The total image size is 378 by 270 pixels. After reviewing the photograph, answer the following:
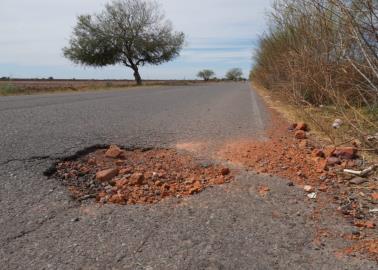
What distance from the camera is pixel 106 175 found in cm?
367

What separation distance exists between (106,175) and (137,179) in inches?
11.6

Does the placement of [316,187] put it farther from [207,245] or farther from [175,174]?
[207,245]

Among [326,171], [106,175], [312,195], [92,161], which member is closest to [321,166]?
[326,171]

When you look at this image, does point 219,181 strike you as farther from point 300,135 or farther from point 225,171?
point 300,135

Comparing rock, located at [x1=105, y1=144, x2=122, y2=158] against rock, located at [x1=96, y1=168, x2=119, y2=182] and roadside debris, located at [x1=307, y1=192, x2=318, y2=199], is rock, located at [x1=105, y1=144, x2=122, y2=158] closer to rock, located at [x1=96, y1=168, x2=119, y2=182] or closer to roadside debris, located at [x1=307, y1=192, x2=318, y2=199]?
rock, located at [x1=96, y1=168, x2=119, y2=182]

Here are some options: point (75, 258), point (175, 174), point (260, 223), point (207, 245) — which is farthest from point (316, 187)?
point (75, 258)

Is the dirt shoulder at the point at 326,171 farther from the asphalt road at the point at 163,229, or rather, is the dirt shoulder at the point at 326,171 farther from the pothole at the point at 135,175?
the pothole at the point at 135,175

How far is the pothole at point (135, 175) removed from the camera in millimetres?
3316

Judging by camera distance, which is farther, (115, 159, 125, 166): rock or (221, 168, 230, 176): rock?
(115, 159, 125, 166): rock

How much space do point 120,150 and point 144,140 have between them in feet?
2.84

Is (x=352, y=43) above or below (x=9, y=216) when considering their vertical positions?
above

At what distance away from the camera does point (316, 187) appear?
141 inches

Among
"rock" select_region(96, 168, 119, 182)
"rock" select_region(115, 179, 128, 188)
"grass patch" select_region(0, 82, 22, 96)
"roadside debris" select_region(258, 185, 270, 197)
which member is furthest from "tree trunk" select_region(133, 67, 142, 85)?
"roadside debris" select_region(258, 185, 270, 197)

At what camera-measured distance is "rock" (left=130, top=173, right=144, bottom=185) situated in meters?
3.54
